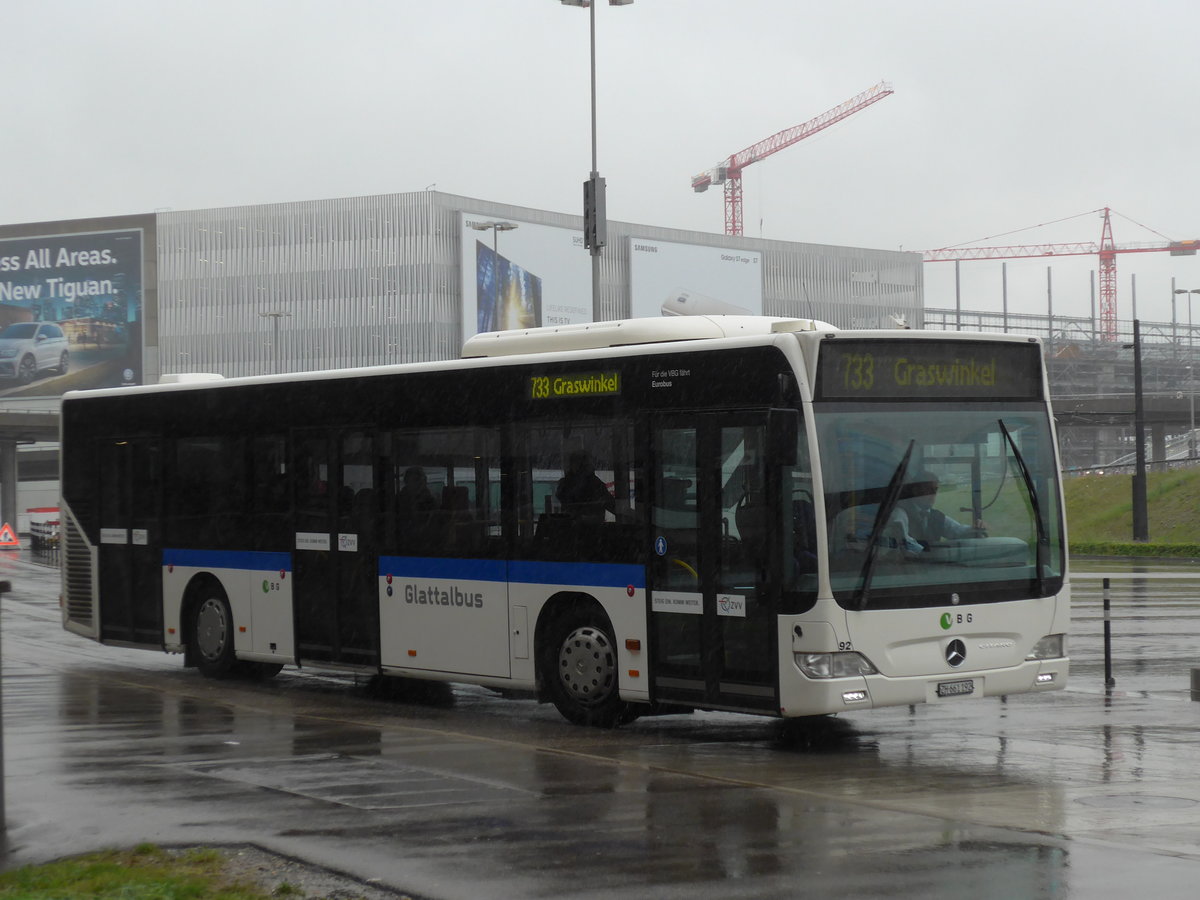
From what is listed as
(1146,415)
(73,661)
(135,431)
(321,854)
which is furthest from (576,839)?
(1146,415)

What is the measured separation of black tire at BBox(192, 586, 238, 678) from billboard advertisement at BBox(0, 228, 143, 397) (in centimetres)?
9073

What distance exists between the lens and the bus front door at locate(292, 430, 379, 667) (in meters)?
14.9

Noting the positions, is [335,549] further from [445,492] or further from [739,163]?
[739,163]

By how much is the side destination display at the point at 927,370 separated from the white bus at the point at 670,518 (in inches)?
0.7

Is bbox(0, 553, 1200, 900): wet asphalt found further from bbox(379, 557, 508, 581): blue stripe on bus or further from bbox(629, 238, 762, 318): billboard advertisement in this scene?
bbox(629, 238, 762, 318): billboard advertisement

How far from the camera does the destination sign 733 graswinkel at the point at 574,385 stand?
12719 mm

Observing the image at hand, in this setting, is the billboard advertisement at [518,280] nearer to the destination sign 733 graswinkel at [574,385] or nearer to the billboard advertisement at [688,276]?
the billboard advertisement at [688,276]

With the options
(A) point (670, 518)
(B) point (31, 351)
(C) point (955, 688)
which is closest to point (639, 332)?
(A) point (670, 518)

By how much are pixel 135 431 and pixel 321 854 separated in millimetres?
10543

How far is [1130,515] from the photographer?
52812 millimetres

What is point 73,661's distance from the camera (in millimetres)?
19266

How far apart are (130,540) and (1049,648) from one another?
10121 mm

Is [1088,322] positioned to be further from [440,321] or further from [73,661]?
[73,661]

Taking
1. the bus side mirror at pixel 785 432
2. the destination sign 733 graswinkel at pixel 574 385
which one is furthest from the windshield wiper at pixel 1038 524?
the destination sign 733 graswinkel at pixel 574 385
